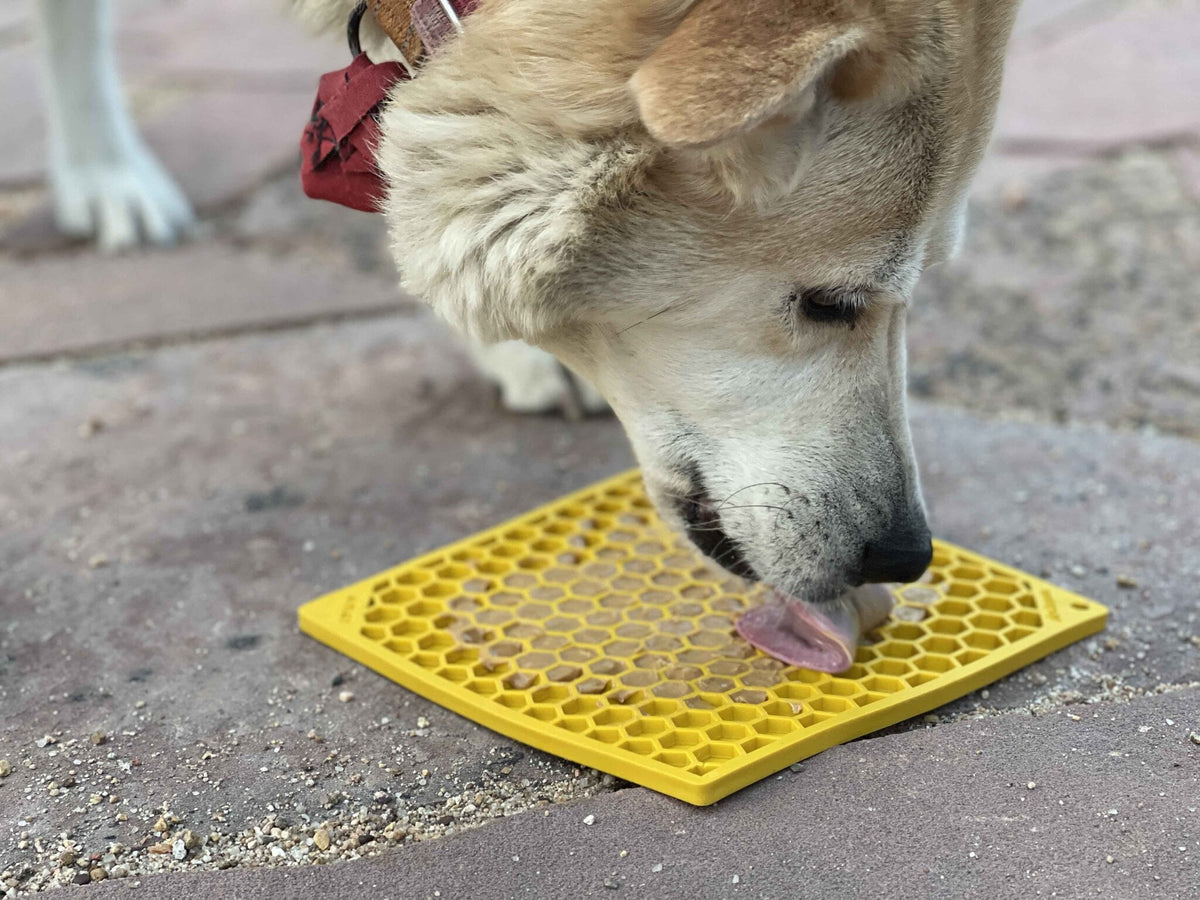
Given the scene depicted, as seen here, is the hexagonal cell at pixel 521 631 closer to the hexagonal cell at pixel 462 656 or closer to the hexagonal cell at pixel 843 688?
the hexagonal cell at pixel 462 656

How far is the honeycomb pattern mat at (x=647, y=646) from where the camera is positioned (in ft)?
5.66

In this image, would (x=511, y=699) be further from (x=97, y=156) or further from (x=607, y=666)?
(x=97, y=156)

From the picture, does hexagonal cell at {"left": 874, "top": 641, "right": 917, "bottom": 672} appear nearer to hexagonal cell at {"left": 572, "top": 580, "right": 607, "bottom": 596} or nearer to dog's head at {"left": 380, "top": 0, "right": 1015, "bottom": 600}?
dog's head at {"left": 380, "top": 0, "right": 1015, "bottom": 600}

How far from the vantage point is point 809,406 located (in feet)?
5.98

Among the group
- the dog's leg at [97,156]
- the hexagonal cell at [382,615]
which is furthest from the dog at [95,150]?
the hexagonal cell at [382,615]

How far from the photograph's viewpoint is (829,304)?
177 centimetres

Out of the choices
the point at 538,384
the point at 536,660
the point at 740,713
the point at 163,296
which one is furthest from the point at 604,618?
the point at 163,296

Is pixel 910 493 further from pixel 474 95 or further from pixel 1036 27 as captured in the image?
pixel 1036 27

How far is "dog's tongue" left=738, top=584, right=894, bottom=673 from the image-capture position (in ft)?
6.24

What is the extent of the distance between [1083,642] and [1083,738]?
0.31m

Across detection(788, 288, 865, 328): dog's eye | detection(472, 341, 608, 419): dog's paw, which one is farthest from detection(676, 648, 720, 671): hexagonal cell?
detection(472, 341, 608, 419): dog's paw

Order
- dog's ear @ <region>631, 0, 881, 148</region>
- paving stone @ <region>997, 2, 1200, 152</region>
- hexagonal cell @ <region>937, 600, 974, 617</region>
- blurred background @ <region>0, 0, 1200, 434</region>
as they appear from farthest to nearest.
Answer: paving stone @ <region>997, 2, 1200, 152</region>
blurred background @ <region>0, 0, 1200, 434</region>
hexagonal cell @ <region>937, 600, 974, 617</region>
dog's ear @ <region>631, 0, 881, 148</region>

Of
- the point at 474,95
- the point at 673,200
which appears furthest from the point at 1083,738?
A: the point at 474,95

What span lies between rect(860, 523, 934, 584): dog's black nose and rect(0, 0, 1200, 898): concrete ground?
0.77 ft
